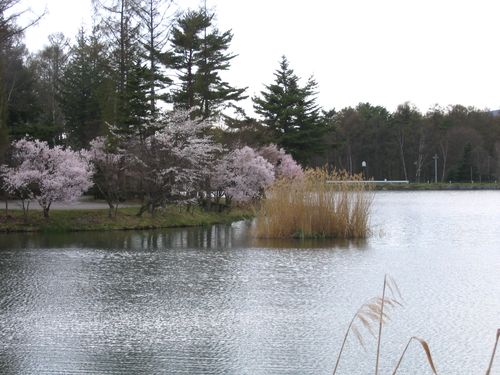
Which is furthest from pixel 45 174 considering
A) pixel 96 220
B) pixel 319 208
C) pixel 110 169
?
pixel 319 208

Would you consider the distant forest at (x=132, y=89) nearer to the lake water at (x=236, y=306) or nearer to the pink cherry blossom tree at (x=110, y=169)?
the pink cherry blossom tree at (x=110, y=169)

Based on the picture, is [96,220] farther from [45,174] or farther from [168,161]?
[168,161]

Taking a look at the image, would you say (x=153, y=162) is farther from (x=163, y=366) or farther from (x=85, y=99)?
(x=163, y=366)

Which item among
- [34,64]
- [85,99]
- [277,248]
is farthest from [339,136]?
[277,248]

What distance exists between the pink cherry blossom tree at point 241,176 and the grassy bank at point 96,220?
2799 mm

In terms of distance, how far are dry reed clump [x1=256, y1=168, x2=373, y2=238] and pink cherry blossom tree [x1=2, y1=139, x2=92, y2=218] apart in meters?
7.76

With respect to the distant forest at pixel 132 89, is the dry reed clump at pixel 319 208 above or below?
below

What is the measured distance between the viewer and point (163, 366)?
251 inches

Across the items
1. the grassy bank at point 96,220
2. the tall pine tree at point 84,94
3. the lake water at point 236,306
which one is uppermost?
the tall pine tree at point 84,94

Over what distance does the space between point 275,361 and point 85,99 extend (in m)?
31.0

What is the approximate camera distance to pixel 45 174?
862 inches

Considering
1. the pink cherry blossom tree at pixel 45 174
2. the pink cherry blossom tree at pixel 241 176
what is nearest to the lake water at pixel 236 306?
the pink cherry blossom tree at pixel 45 174

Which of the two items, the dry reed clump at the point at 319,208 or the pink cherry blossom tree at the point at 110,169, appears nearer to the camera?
the dry reed clump at the point at 319,208

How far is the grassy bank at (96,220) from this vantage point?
21.9 metres
